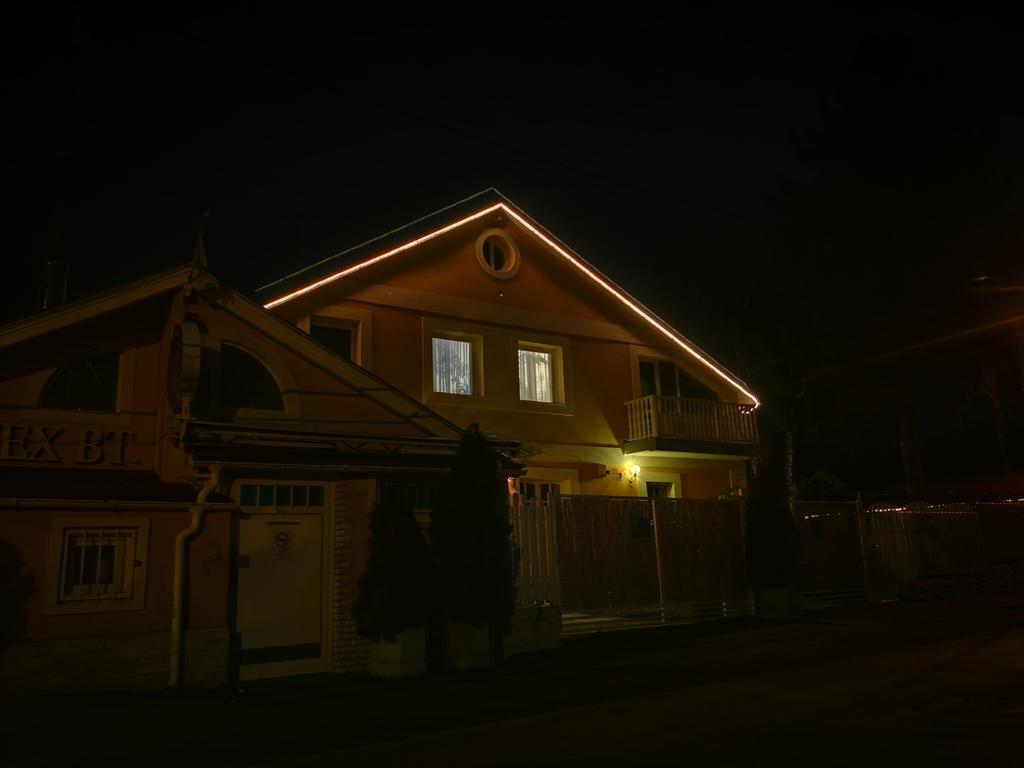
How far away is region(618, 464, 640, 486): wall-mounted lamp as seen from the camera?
61.3 ft

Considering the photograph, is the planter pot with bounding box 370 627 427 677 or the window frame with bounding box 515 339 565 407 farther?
the window frame with bounding box 515 339 565 407

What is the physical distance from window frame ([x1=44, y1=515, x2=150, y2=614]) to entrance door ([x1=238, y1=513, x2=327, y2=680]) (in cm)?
120

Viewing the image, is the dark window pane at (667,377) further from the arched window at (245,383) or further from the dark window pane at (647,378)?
the arched window at (245,383)

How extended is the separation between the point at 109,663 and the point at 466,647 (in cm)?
434

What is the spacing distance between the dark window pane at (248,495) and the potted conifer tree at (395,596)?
166cm

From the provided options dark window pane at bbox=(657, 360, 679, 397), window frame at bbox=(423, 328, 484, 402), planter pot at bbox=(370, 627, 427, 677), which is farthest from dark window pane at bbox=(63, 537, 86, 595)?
dark window pane at bbox=(657, 360, 679, 397)

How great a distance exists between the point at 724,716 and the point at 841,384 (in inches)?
854

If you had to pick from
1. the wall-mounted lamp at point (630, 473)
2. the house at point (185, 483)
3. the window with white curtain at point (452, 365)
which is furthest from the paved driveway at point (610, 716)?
the wall-mounted lamp at point (630, 473)

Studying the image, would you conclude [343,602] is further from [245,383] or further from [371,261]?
[371,261]

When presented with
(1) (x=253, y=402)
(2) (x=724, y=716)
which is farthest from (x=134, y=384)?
(2) (x=724, y=716)

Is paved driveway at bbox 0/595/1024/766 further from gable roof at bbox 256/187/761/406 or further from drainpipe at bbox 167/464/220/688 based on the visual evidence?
gable roof at bbox 256/187/761/406

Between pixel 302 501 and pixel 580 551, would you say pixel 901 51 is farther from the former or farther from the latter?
pixel 302 501

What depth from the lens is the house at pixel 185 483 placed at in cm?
985

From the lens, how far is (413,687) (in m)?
10.1
